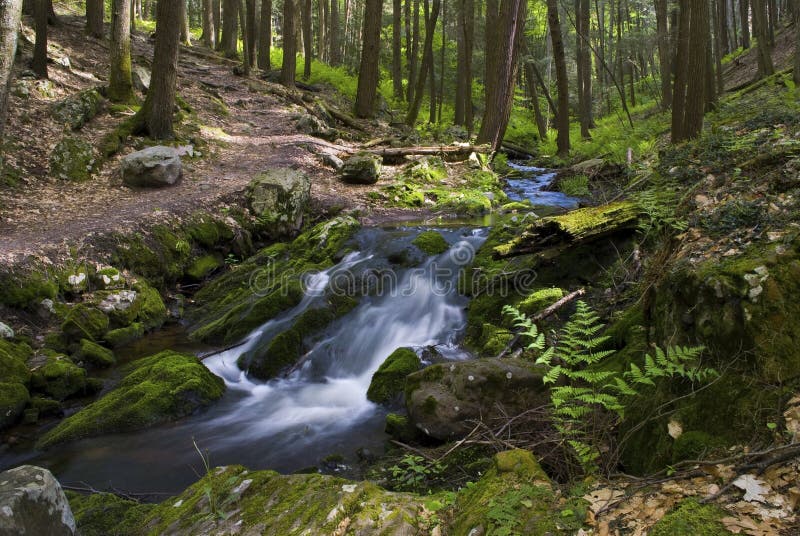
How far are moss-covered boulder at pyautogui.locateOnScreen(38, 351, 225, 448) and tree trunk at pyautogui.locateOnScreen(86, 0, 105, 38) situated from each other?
16886 millimetres

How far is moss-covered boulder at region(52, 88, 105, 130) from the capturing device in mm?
12203

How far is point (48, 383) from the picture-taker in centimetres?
654

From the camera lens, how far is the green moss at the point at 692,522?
2023mm

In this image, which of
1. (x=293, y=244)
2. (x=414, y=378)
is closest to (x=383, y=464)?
(x=414, y=378)

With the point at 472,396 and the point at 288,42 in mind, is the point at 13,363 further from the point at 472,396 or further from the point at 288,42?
the point at 288,42

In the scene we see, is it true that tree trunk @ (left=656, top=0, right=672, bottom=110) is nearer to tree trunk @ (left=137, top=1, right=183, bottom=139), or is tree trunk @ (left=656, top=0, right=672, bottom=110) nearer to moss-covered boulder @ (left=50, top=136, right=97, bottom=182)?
tree trunk @ (left=137, top=1, right=183, bottom=139)

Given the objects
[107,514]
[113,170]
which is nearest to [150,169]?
[113,170]

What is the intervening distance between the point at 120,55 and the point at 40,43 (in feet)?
6.04

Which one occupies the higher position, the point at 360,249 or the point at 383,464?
the point at 360,249

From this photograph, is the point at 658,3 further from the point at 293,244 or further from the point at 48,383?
the point at 48,383

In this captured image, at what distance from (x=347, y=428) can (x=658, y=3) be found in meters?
22.8

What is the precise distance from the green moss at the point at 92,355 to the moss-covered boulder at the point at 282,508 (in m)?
4.44

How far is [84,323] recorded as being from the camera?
782 cm

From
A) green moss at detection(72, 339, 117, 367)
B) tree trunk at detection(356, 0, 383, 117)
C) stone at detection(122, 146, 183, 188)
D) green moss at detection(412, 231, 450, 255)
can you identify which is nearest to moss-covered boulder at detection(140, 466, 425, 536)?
green moss at detection(72, 339, 117, 367)
